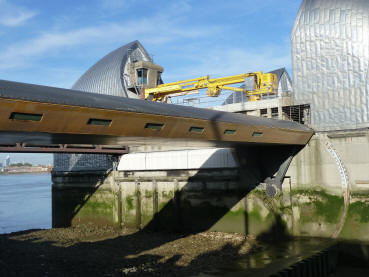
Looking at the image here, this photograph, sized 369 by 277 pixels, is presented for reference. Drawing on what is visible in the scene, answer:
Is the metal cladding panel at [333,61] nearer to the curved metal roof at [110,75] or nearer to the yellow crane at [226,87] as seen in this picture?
the yellow crane at [226,87]

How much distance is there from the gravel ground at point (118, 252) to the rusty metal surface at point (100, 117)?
620 cm

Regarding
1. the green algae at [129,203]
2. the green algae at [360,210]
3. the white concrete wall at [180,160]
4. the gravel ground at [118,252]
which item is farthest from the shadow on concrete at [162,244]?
the green algae at [360,210]

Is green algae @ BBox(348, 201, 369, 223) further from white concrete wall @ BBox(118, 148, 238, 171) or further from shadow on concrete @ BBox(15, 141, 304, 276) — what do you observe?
white concrete wall @ BBox(118, 148, 238, 171)

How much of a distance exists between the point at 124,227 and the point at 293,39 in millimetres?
18900

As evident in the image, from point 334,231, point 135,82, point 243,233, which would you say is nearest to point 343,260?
point 334,231

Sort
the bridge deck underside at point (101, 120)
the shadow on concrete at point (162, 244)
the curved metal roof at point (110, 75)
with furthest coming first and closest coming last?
1. the curved metal roof at point (110, 75)
2. the shadow on concrete at point (162, 244)
3. the bridge deck underside at point (101, 120)

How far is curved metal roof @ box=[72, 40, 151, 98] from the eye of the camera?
41844mm

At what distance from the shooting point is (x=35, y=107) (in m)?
10.3

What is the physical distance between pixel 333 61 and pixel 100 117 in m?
16.7

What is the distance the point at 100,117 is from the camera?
1211 centimetres

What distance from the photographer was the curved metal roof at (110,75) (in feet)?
137

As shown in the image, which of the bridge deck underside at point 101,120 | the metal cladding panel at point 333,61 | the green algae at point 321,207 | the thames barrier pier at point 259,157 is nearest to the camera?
the bridge deck underside at point 101,120

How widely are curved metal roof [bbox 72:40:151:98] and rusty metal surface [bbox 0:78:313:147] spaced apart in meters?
25.4

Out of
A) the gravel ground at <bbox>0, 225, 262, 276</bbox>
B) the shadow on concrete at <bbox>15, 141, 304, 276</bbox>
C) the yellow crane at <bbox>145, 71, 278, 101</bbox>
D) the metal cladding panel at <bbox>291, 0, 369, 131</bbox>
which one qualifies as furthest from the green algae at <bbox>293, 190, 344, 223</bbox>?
the yellow crane at <bbox>145, 71, 278, 101</bbox>
